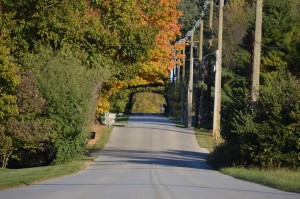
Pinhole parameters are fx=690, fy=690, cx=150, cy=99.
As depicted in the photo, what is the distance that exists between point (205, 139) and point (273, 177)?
32411mm

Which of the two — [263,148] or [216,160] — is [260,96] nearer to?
[263,148]

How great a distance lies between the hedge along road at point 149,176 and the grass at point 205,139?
66 centimetres

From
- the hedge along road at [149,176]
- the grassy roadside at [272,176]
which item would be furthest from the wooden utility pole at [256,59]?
the hedge along road at [149,176]

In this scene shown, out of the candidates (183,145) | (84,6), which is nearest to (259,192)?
(84,6)

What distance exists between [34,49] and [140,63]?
821 cm

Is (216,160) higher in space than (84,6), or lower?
lower

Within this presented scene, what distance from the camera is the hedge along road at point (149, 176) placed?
17812 millimetres

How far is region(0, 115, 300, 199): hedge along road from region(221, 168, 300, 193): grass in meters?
0.53

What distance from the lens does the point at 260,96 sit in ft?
105

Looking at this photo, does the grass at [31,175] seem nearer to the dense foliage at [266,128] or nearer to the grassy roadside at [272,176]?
the grassy roadside at [272,176]

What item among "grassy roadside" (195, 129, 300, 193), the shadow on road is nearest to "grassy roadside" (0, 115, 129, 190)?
the shadow on road

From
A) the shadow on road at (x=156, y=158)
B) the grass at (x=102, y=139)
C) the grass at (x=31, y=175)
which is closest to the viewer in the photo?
the grass at (x=31, y=175)

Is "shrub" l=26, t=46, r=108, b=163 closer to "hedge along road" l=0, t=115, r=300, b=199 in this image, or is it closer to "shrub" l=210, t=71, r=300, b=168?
"hedge along road" l=0, t=115, r=300, b=199

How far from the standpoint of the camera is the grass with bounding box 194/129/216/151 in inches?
2050
